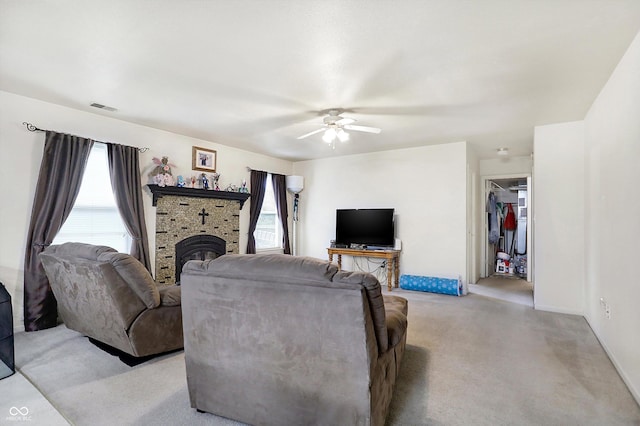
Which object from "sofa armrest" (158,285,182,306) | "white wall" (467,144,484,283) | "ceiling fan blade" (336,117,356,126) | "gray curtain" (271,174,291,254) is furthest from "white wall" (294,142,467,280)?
"sofa armrest" (158,285,182,306)

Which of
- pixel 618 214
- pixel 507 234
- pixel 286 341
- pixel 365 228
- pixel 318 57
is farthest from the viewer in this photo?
pixel 507 234

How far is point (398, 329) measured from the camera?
186 centimetres

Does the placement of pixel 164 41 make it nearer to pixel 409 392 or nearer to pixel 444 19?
pixel 444 19

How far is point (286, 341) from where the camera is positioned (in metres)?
1.64

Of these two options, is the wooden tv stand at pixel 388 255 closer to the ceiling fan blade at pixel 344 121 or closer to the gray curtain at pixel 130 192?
the ceiling fan blade at pixel 344 121

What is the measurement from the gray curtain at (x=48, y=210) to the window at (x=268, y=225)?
3.05 m

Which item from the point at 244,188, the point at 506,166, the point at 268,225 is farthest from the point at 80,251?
the point at 506,166

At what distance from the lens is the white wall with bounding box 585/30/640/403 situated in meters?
2.23

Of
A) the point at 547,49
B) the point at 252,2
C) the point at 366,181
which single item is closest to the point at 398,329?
the point at 252,2

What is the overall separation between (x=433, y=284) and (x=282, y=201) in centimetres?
323

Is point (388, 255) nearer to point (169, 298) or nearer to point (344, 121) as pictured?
point (344, 121)

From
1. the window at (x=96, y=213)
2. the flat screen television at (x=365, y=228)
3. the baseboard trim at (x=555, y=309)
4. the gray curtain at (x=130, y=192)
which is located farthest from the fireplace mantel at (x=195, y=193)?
the baseboard trim at (x=555, y=309)

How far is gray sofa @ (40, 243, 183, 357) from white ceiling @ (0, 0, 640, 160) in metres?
1.55

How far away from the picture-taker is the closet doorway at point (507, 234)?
622 centimetres
